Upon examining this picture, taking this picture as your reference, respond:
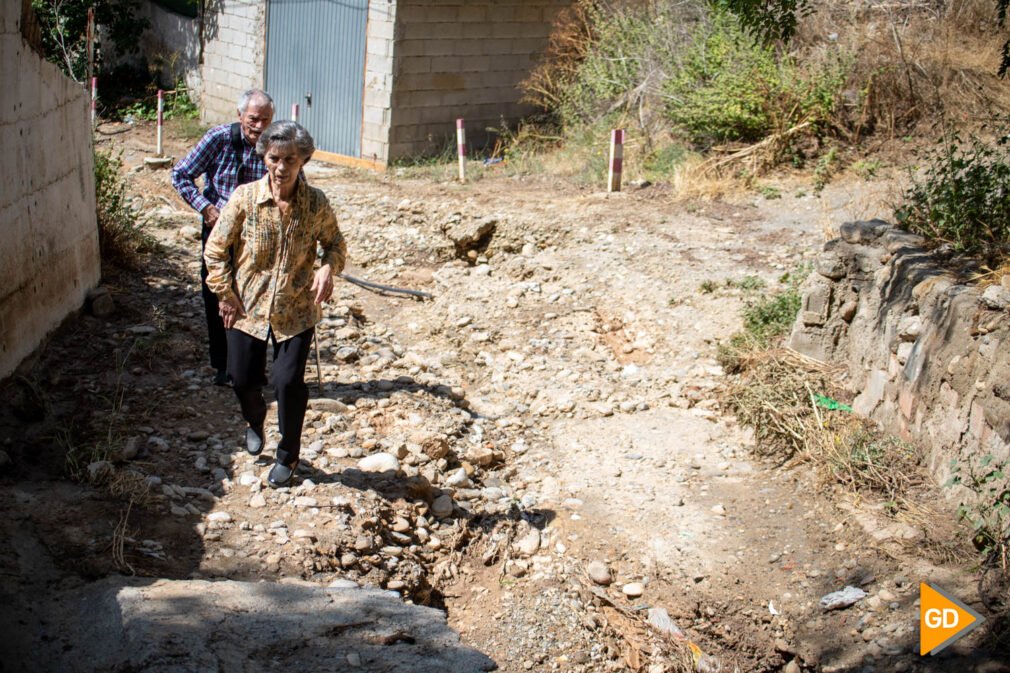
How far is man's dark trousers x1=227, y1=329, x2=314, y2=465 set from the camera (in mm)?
4441

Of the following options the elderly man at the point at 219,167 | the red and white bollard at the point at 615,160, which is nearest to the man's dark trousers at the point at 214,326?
the elderly man at the point at 219,167

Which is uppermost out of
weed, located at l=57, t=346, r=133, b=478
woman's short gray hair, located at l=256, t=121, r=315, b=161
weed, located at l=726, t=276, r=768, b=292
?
woman's short gray hair, located at l=256, t=121, r=315, b=161

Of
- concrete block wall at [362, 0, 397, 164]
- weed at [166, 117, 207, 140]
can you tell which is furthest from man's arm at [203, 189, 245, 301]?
weed at [166, 117, 207, 140]

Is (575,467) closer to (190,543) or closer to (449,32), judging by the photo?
(190,543)

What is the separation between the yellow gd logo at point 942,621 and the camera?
3.77 m

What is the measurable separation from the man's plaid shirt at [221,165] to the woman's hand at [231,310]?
1.26 metres

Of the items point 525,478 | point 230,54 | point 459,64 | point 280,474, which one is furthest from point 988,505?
point 230,54

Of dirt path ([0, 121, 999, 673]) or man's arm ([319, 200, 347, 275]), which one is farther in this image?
man's arm ([319, 200, 347, 275])

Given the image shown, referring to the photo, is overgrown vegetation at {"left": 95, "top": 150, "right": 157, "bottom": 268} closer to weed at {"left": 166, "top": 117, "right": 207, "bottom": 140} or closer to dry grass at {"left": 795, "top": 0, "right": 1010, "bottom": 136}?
weed at {"left": 166, "top": 117, "right": 207, "bottom": 140}

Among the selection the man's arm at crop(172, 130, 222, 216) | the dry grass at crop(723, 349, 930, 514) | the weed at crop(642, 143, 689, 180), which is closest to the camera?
the dry grass at crop(723, 349, 930, 514)

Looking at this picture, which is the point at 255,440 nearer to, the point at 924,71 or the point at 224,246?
the point at 224,246

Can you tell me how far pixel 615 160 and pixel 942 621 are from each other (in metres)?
7.74

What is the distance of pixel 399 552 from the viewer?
4.56 meters

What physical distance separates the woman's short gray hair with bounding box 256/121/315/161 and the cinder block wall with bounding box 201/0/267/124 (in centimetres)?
1111
